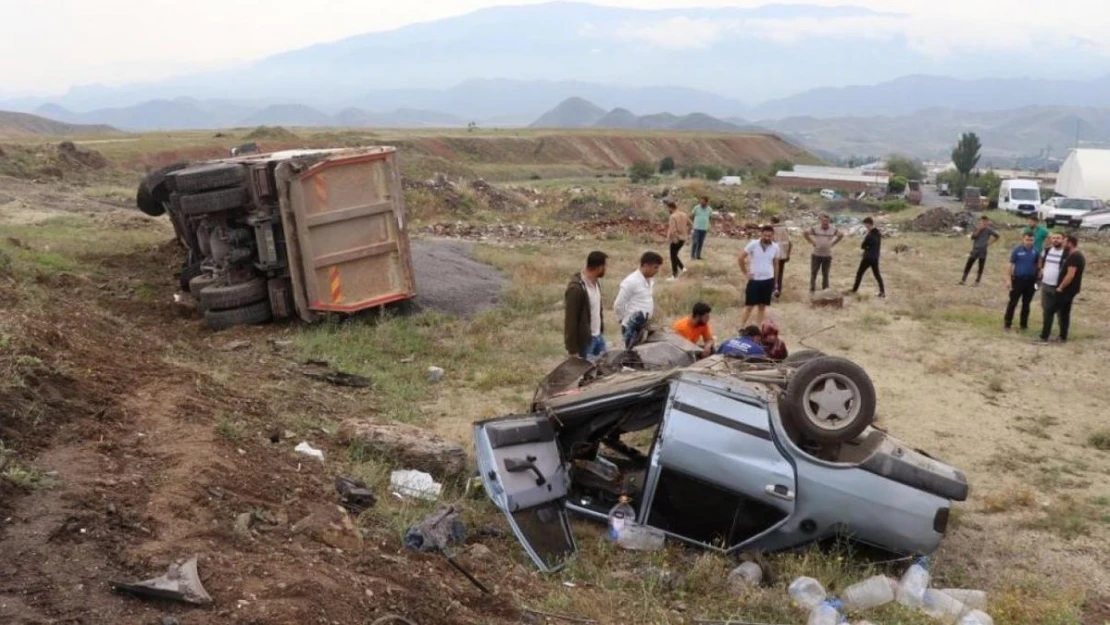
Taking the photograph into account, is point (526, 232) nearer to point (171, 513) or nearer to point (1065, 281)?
point (1065, 281)

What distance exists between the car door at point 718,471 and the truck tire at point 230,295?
6224mm

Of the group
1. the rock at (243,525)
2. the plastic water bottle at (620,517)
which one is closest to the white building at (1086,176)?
the plastic water bottle at (620,517)

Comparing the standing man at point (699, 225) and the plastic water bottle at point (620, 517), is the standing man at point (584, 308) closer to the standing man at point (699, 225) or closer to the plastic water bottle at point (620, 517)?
the plastic water bottle at point (620, 517)

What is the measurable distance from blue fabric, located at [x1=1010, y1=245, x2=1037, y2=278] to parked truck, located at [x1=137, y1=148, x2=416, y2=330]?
800 centimetres

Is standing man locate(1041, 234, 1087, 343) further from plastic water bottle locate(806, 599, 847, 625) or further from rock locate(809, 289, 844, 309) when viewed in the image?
plastic water bottle locate(806, 599, 847, 625)

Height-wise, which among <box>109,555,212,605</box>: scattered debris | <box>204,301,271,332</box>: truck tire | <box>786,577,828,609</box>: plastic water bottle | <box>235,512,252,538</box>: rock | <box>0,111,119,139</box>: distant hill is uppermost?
<box>109,555,212,605</box>: scattered debris

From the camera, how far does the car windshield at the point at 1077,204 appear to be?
96.9ft

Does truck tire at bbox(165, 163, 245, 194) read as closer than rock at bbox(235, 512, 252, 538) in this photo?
No

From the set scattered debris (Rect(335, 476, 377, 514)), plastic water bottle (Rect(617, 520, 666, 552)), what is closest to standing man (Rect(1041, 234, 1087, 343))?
plastic water bottle (Rect(617, 520, 666, 552))

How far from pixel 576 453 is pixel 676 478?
95 centimetres

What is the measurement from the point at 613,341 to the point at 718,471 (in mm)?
5483

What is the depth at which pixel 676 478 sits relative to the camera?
5.07 meters

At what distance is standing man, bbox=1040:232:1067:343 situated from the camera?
1073 centimetres

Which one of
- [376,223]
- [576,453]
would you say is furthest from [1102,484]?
[376,223]
